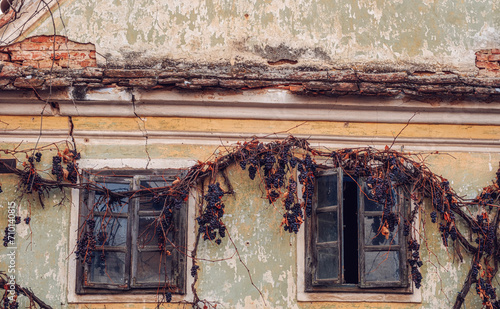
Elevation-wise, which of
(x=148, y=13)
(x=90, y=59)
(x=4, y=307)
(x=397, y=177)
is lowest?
(x=4, y=307)

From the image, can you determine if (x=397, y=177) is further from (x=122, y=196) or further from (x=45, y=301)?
(x=45, y=301)

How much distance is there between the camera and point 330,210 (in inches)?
236

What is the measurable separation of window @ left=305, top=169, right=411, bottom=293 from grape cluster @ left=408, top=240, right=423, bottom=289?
0.07 metres

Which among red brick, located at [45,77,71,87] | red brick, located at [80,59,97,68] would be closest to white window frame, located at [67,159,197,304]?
red brick, located at [45,77,71,87]

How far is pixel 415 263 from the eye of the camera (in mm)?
5945

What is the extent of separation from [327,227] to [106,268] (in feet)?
6.51

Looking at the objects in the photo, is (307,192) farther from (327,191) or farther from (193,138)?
(193,138)

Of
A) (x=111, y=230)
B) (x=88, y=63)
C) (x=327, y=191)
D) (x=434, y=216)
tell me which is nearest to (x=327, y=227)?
(x=327, y=191)

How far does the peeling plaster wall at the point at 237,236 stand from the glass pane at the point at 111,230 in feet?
1.02

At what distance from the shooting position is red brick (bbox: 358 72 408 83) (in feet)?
20.1

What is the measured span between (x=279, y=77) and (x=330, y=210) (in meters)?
1.28

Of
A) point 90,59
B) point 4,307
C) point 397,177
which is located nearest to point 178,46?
point 90,59

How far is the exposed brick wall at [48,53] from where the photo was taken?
6.35 metres

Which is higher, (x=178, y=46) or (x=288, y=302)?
(x=178, y=46)
